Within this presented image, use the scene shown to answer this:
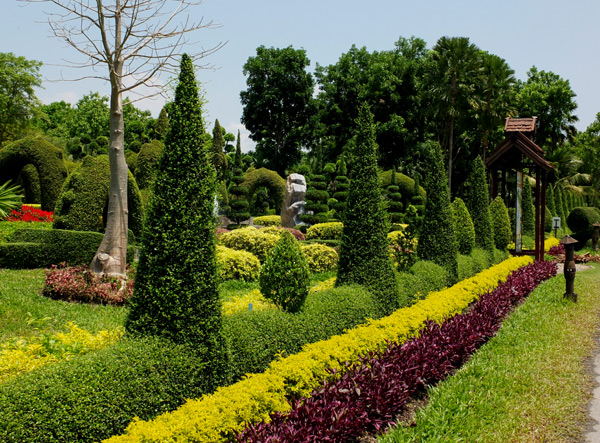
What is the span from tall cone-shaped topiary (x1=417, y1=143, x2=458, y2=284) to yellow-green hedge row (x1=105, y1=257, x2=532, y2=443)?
4277 millimetres

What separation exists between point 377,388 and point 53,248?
9.97 metres

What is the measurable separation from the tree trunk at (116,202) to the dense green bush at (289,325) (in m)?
5.44

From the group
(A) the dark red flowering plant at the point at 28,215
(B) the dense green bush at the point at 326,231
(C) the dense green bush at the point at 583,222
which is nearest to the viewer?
(A) the dark red flowering plant at the point at 28,215

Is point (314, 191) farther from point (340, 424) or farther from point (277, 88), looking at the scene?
point (340, 424)

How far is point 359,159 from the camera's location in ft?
29.1

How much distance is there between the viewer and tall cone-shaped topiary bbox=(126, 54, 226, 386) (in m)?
4.84

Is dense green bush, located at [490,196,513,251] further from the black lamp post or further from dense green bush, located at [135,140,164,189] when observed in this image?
dense green bush, located at [135,140,164,189]

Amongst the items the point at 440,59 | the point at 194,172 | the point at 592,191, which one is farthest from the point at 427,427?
the point at 592,191

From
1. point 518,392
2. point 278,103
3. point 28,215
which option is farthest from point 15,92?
point 518,392

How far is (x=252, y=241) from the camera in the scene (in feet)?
51.9

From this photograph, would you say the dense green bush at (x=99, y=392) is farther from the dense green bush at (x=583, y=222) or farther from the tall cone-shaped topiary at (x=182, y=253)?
the dense green bush at (x=583, y=222)

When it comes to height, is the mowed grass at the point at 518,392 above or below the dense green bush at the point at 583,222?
below

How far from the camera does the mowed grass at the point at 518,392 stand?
4672mm

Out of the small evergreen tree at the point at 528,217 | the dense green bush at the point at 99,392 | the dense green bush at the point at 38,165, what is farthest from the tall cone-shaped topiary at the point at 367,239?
the small evergreen tree at the point at 528,217
